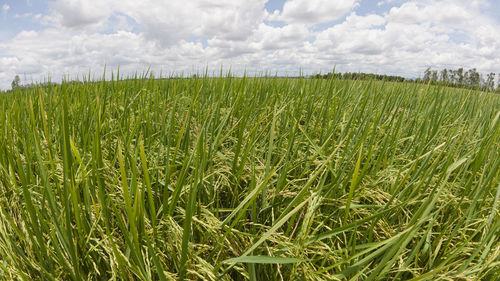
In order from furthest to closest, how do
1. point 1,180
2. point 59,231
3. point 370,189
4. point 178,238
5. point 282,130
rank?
point 282,130
point 1,180
point 370,189
point 178,238
point 59,231

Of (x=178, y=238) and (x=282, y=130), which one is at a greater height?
(x=282, y=130)

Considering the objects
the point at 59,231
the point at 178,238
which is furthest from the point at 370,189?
the point at 59,231

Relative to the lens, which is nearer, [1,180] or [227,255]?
[227,255]

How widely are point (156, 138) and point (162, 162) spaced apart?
0.22 metres

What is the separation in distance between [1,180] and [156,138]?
69 cm

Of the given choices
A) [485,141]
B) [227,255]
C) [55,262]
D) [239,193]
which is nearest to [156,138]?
[239,193]

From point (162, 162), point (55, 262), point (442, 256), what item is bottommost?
point (55, 262)

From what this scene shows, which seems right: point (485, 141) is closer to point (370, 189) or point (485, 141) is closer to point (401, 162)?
point (401, 162)

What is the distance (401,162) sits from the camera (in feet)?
4.71

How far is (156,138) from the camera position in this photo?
1469 millimetres

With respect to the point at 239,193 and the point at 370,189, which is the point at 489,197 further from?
the point at 239,193

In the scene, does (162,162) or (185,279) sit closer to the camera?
(185,279)

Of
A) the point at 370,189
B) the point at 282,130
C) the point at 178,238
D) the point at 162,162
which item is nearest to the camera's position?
the point at 178,238

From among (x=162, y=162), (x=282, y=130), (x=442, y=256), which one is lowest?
(x=442, y=256)
